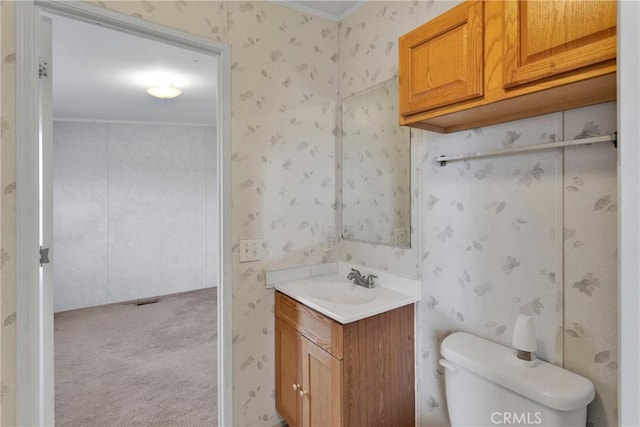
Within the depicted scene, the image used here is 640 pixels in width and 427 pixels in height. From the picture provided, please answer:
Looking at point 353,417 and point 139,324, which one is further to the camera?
point 139,324

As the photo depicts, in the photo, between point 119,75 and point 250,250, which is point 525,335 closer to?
point 250,250

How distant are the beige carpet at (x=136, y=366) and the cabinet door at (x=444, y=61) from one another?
2.16 meters

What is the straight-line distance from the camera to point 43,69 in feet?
4.31

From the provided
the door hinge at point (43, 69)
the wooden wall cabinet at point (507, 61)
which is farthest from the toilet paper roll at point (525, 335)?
the door hinge at point (43, 69)

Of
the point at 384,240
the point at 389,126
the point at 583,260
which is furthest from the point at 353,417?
the point at 389,126

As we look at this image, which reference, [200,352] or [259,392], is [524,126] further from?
[200,352]

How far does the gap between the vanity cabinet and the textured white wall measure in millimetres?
3497

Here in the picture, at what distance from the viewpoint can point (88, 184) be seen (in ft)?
13.3

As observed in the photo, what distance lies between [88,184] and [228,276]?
353cm

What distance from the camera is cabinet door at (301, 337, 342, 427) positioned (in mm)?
1364

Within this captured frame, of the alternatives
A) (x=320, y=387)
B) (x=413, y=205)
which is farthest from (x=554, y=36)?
(x=320, y=387)

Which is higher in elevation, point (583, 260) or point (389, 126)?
point (389, 126)

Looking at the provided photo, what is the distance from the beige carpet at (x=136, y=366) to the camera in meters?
2.03

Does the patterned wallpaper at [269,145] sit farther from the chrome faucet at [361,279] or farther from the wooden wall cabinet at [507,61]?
the wooden wall cabinet at [507,61]
